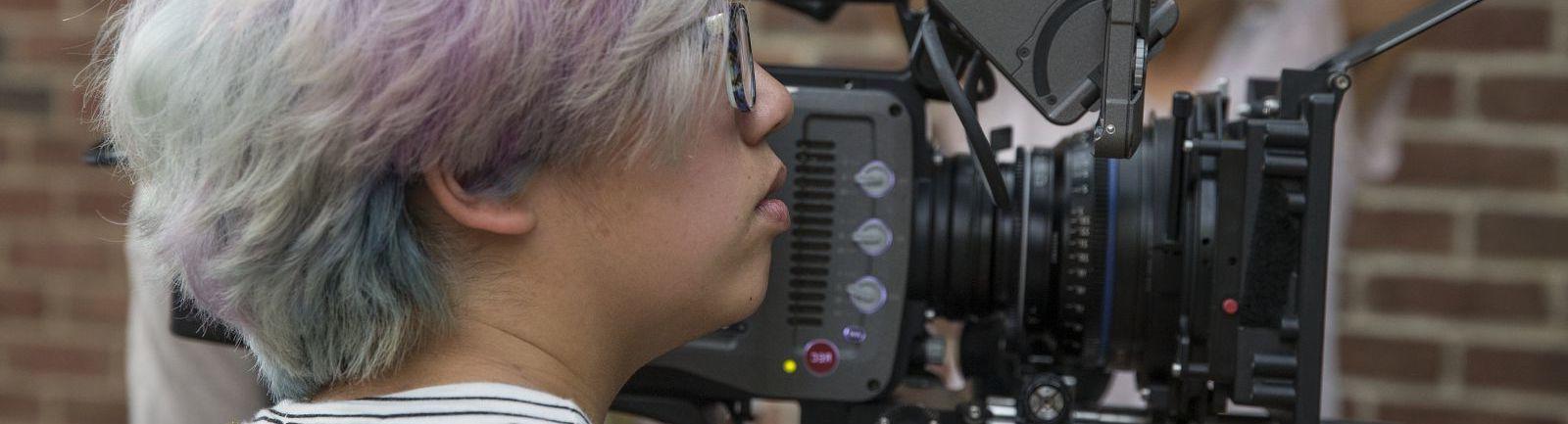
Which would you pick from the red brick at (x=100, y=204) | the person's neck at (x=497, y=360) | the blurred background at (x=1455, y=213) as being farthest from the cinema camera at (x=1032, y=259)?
→ the red brick at (x=100, y=204)

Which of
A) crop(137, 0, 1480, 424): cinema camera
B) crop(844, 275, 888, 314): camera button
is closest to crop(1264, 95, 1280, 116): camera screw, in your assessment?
crop(137, 0, 1480, 424): cinema camera

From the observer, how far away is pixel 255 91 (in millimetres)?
880

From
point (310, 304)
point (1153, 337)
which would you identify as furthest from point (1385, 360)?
point (310, 304)

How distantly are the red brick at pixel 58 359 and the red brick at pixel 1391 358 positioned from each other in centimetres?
180

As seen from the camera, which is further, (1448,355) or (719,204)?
(1448,355)

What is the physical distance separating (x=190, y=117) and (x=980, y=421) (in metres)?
0.60

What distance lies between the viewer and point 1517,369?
2004 millimetres

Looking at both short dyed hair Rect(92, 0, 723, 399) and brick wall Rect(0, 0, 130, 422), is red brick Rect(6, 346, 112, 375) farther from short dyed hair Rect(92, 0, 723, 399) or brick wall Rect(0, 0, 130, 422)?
short dyed hair Rect(92, 0, 723, 399)

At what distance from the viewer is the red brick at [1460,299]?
6.52 feet

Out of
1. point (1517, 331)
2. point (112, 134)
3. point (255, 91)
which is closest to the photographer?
point (255, 91)

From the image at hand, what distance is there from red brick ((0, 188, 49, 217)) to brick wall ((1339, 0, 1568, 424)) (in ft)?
6.14

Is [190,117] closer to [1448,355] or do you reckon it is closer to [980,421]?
[980,421]

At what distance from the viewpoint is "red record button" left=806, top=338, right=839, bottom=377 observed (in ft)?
3.87

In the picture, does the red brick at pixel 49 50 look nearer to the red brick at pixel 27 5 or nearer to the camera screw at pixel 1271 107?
the red brick at pixel 27 5
